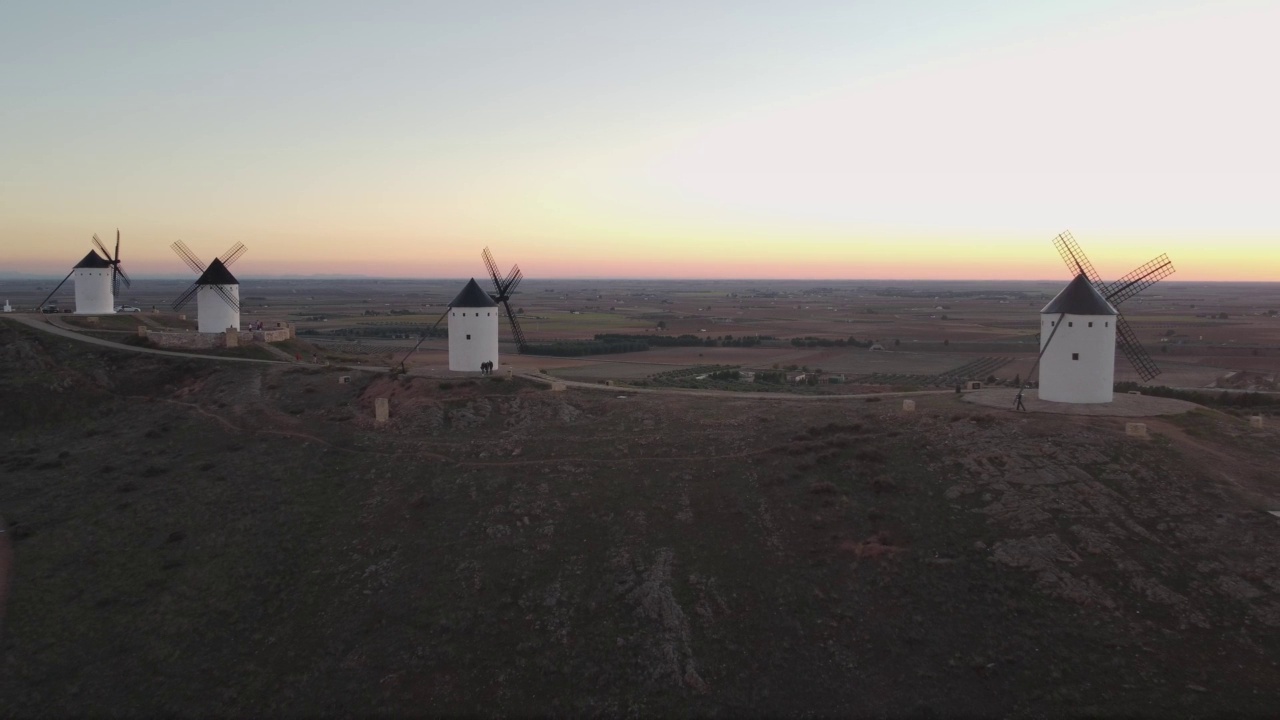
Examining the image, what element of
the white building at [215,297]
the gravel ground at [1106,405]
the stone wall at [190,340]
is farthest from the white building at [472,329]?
the gravel ground at [1106,405]

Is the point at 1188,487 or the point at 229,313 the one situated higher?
→ the point at 229,313

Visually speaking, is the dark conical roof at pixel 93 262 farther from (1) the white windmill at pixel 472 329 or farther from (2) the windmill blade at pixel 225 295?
(1) the white windmill at pixel 472 329

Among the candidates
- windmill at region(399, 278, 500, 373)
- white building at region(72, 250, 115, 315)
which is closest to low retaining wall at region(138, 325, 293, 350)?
white building at region(72, 250, 115, 315)

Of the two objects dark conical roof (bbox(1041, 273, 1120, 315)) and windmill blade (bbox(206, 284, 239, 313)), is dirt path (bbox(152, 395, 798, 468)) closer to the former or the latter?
dark conical roof (bbox(1041, 273, 1120, 315))

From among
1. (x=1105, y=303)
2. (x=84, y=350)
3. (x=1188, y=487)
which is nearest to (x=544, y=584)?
(x=1188, y=487)

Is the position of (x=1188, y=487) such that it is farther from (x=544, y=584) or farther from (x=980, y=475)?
(x=544, y=584)

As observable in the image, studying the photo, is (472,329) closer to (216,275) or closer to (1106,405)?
(216,275)

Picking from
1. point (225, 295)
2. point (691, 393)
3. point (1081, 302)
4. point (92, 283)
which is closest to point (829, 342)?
point (691, 393)
